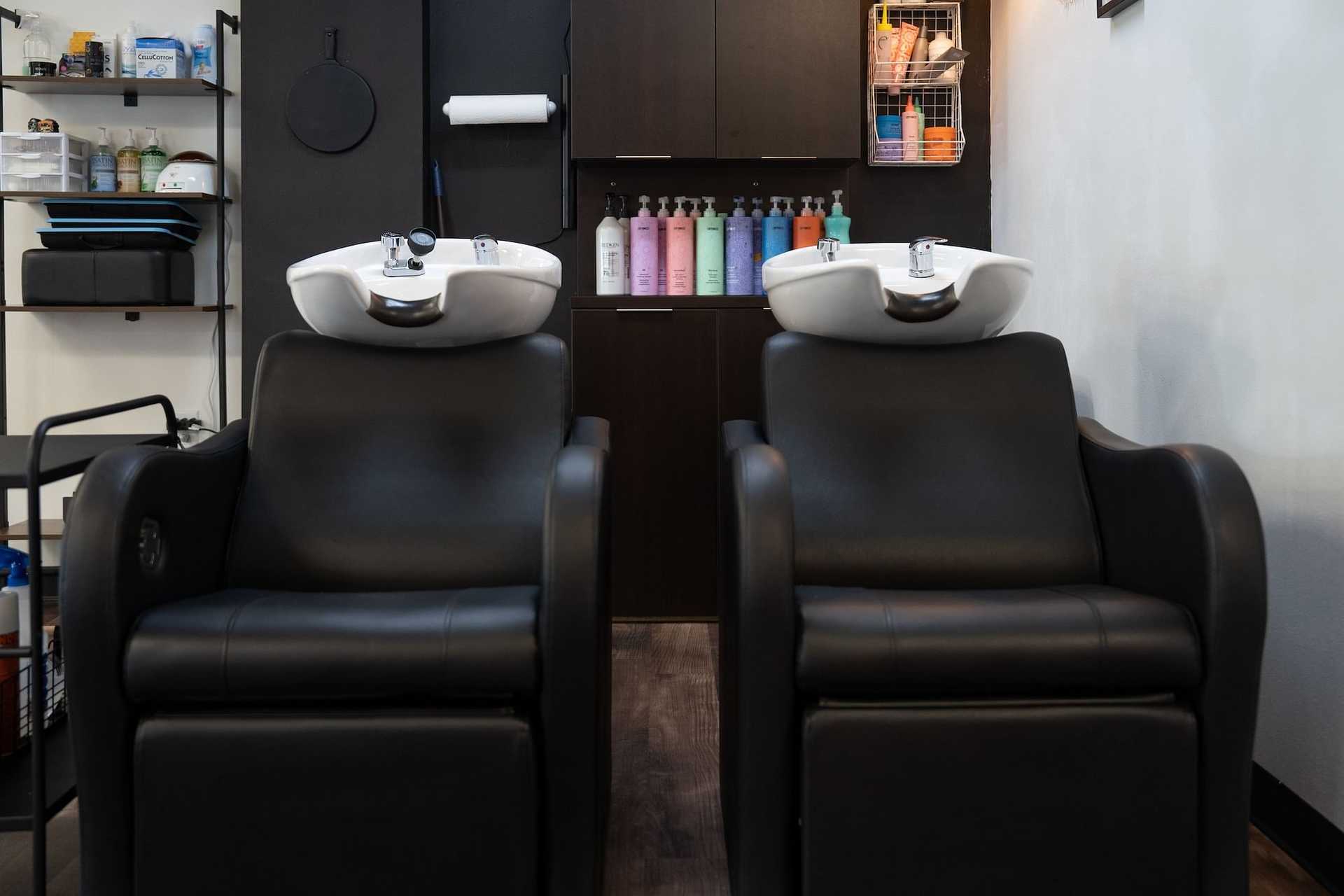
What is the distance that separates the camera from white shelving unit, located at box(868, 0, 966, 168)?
2.97 meters

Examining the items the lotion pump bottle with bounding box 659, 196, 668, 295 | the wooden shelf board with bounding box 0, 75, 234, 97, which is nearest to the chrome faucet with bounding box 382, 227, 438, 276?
the lotion pump bottle with bounding box 659, 196, 668, 295

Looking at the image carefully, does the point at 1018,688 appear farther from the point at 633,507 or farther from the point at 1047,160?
the point at 1047,160

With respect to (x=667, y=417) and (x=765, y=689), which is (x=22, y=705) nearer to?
(x=765, y=689)

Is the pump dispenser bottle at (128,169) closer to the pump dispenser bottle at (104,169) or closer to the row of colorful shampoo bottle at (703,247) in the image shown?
the pump dispenser bottle at (104,169)

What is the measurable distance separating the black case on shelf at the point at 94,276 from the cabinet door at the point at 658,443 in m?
1.40

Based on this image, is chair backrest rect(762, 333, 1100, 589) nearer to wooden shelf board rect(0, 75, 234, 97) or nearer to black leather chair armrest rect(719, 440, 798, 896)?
black leather chair armrest rect(719, 440, 798, 896)

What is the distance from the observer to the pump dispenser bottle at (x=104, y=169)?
10.1 ft

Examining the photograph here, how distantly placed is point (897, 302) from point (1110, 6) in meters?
1.10

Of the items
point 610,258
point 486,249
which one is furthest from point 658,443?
point 486,249

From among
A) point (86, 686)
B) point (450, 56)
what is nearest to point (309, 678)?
point (86, 686)

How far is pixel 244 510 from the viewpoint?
5.33ft

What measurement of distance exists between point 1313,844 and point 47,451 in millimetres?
2138

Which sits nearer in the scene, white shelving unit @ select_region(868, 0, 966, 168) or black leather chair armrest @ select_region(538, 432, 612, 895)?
black leather chair armrest @ select_region(538, 432, 612, 895)

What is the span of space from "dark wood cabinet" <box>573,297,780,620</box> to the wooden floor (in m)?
0.29
